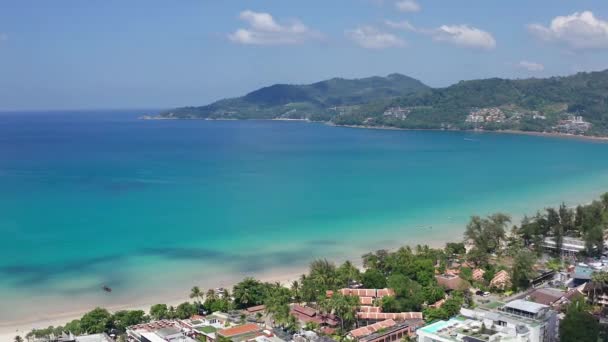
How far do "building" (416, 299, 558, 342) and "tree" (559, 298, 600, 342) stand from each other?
623mm

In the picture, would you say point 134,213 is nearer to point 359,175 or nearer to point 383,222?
point 383,222

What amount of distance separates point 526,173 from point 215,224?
52.5m

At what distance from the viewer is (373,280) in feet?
111

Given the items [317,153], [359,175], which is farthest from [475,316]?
[317,153]

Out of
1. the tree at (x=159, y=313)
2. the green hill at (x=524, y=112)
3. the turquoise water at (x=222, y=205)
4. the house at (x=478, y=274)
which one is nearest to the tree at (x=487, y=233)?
the house at (x=478, y=274)

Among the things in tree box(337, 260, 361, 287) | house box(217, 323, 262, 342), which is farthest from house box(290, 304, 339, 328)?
tree box(337, 260, 361, 287)

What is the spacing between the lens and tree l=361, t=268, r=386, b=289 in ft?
111

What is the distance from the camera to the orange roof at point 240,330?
25984 millimetres

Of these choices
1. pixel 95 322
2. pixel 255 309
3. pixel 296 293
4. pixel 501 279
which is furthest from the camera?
pixel 501 279

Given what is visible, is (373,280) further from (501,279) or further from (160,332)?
(160,332)

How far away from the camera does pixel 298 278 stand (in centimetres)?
3744

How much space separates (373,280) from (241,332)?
34.5 feet

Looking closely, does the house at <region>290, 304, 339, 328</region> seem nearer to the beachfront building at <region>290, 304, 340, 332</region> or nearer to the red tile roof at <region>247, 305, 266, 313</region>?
the beachfront building at <region>290, 304, 340, 332</region>

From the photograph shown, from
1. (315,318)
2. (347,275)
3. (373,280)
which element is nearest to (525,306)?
(315,318)
